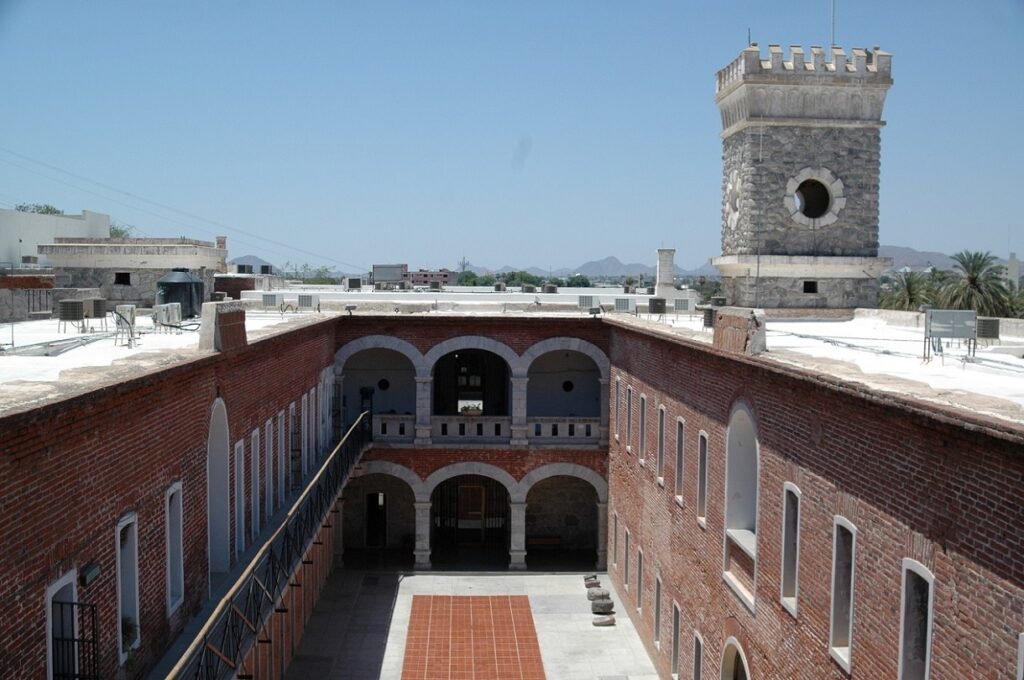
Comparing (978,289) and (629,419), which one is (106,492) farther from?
(978,289)

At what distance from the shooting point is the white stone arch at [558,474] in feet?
88.7

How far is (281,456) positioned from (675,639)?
316 inches

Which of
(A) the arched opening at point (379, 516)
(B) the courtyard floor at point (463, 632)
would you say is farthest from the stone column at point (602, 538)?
(A) the arched opening at point (379, 516)

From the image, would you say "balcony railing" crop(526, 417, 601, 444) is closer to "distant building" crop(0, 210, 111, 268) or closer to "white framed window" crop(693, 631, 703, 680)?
"white framed window" crop(693, 631, 703, 680)

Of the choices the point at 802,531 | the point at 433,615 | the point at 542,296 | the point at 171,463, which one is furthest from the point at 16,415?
the point at 542,296

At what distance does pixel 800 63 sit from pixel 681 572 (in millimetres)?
13618

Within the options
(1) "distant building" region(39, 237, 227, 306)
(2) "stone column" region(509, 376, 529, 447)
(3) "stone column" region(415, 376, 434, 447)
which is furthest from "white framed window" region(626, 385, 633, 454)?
(1) "distant building" region(39, 237, 227, 306)

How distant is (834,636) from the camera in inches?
402

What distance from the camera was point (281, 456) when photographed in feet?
60.7

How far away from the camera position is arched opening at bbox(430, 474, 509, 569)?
30375mm

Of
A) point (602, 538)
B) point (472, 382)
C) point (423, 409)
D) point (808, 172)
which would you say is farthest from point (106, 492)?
point (472, 382)

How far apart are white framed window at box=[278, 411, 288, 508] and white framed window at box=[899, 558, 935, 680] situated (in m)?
12.2

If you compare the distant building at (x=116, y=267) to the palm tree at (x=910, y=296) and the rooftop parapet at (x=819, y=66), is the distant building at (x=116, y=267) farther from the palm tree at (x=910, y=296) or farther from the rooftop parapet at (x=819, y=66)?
the palm tree at (x=910, y=296)

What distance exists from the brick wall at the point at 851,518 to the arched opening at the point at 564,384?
11192mm
